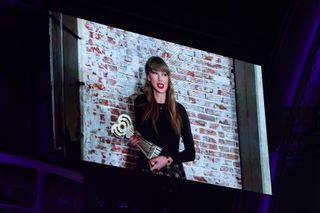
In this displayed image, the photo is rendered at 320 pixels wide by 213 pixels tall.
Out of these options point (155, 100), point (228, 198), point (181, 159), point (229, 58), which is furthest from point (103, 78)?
point (228, 198)

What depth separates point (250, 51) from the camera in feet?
20.6

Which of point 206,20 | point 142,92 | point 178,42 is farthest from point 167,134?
point 206,20

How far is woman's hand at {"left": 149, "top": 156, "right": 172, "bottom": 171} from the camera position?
5.18 m

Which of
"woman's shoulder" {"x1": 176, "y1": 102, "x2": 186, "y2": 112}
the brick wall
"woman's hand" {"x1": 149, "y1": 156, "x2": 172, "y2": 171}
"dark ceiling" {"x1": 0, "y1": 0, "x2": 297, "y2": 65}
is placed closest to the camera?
the brick wall

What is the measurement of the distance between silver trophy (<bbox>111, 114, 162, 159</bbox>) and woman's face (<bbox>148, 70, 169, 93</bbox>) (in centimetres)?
35

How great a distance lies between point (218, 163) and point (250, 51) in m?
1.25

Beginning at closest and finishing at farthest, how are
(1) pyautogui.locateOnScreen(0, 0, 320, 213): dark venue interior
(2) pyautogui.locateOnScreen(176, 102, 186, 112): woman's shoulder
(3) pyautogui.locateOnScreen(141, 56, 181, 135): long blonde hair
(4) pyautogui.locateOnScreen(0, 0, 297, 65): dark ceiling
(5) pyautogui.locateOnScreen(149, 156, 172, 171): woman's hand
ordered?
(1) pyautogui.locateOnScreen(0, 0, 320, 213): dark venue interior, (5) pyautogui.locateOnScreen(149, 156, 172, 171): woman's hand, (3) pyautogui.locateOnScreen(141, 56, 181, 135): long blonde hair, (2) pyautogui.locateOnScreen(176, 102, 186, 112): woman's shoulder, (4) pyautogui.locateOnScreen(0, 0, 297, 65): dark ceiling

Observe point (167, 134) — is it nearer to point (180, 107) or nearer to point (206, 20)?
point (180, 107)

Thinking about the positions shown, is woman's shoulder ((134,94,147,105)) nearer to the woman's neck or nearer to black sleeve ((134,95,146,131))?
black sleeve ((134,95,146,131))

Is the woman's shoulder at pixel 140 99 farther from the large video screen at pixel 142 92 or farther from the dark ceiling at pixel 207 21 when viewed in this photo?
the dark ceiling at pixel 207 21

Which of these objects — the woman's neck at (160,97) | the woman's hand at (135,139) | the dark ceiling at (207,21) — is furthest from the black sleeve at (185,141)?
the dark ceiling at (207,21)

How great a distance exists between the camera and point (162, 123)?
533 cm

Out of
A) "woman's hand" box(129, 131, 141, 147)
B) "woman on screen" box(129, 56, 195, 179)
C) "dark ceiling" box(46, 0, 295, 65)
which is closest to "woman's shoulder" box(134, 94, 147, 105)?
"woman on screen" box(129, 56, 195, 179)

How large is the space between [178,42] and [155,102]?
0.82 m
